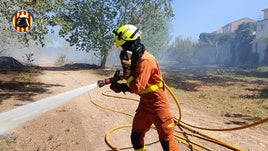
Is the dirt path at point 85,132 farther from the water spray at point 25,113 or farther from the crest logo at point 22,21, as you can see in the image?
the crest logo at point 22,21

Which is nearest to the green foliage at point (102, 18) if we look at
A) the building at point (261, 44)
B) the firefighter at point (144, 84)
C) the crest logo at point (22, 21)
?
the crest logo at point (22, 21)

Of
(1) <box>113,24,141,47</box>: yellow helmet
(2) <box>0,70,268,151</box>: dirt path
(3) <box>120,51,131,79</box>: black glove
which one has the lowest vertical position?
(2) <box>0,70,268,151</box>: dirt path

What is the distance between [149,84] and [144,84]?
1.09 ft

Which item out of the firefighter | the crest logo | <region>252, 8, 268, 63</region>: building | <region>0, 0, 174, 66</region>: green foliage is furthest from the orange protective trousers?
<region>252, 8, 268, 63</region>: building

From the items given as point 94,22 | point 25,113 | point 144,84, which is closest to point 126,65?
point 144,84

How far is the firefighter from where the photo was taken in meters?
4.10

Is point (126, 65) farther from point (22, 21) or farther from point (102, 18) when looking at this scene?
point (102, 18)

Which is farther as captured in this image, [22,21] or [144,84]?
[22,21]

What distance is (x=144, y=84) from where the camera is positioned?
13.3 ft

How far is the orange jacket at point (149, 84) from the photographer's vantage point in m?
4.04

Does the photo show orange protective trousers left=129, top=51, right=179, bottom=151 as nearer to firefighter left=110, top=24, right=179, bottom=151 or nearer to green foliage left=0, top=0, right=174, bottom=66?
firefighter left=110, top=24, right=179, bottom=151

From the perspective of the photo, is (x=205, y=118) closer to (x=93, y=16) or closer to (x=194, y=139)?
(x=194, y=139)

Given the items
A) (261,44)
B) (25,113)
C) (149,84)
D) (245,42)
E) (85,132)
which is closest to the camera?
(149,84)

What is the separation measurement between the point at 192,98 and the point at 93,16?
54.4 ft
